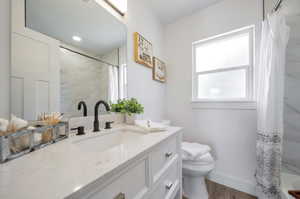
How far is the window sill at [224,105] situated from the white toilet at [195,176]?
0.70 meters

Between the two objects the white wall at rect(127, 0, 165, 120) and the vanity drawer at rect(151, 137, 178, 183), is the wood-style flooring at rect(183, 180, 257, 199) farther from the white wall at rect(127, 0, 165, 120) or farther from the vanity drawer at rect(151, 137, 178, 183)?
the white wall at rect(127, 0, 165, 120)

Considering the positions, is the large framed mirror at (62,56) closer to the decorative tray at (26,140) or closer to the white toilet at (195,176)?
the decorative tray at (26,140)

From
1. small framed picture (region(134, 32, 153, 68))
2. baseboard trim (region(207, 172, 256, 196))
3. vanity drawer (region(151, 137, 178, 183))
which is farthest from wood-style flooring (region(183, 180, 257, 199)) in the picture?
small framed picture (region(134, 32, 153, 68))

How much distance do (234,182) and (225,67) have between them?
147cm

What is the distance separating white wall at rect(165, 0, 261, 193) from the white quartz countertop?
1362 mm

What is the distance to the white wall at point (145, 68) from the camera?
54.0 inches

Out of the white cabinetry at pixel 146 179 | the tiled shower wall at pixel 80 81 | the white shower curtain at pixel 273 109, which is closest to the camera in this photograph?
the white cabinetry at pixel 146 179

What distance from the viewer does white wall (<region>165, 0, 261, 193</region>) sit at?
1.43 m

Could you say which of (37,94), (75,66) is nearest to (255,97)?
(75,66)

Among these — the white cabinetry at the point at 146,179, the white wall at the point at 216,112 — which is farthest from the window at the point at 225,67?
the white cabinetry at the point at 146,179

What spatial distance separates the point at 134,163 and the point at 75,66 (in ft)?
2.59

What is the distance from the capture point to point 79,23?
0.91 m

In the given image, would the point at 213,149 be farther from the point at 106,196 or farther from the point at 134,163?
the point at 106,196

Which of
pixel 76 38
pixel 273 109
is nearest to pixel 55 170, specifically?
pixel 76 38
